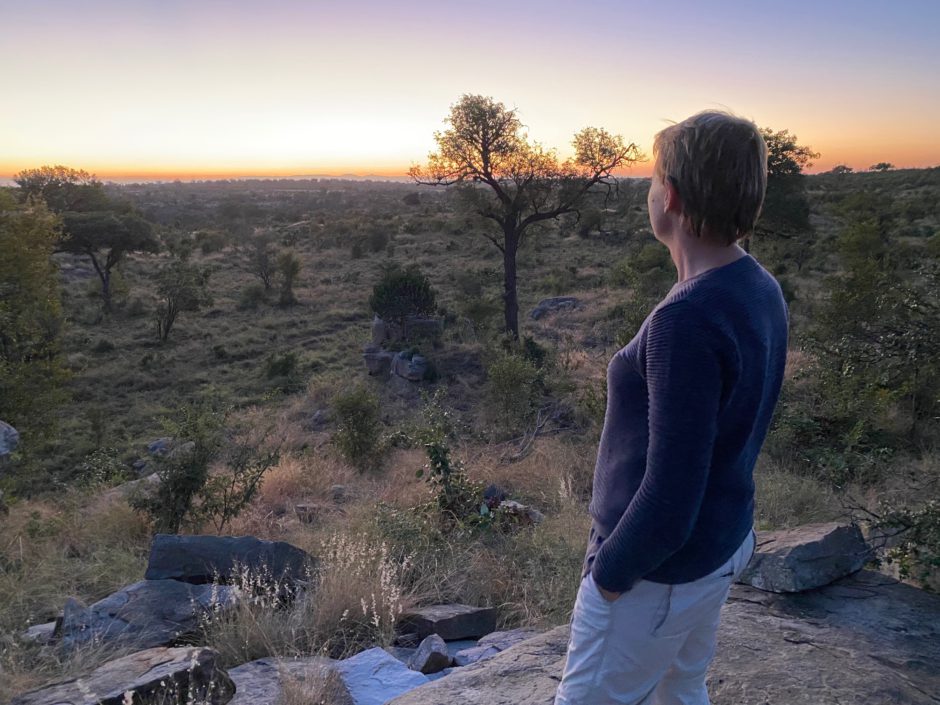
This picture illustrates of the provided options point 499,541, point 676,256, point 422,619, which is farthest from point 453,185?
point 676,256

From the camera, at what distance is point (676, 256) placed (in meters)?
1.28

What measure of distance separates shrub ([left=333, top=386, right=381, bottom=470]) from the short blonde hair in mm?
8091

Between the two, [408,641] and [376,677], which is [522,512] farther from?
[376,677]

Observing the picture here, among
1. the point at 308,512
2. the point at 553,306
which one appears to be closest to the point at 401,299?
the point at 553,306

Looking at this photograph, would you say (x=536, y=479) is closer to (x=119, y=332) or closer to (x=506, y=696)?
(x=506, y=696)

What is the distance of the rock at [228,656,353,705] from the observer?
2.49 m

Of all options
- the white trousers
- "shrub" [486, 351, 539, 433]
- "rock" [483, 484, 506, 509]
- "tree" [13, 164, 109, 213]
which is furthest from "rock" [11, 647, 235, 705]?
"tree" [13, 164, 109, 213]

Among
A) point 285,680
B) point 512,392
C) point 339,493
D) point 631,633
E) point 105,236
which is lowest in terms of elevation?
point 339,493

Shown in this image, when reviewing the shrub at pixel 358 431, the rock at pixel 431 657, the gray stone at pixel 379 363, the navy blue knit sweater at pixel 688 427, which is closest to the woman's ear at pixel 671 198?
the navy blue knit sweater at pixel 688 427

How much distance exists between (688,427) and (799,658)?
1.82 metres

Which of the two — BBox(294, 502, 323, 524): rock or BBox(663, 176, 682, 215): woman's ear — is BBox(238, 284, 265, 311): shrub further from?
BBox(663, 176, 682, 215): woman's ear

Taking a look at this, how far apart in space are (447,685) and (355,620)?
1061 mm

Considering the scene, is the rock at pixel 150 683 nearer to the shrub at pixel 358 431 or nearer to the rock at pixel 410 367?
the shrub at pixel 358 431

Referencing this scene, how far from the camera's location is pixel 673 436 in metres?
1.10
